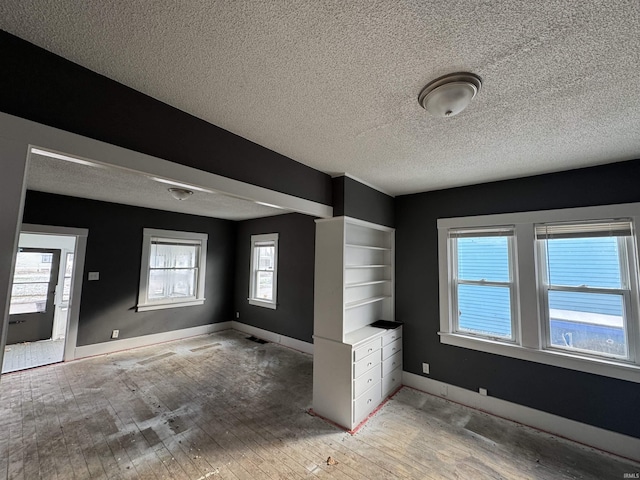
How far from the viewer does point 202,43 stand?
123cm

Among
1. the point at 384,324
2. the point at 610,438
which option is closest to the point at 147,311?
the point at 384,324

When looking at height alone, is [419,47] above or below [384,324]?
above

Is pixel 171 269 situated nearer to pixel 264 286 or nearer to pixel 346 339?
pixel 264 286

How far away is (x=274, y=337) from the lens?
5.25 m

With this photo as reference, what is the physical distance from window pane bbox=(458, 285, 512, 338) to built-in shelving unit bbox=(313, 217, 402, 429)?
879 mm

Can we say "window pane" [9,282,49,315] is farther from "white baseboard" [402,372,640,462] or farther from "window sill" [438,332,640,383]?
"window sill" [438,332,640,383]

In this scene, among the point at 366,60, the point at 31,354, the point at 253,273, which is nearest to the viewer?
the point at 366,60

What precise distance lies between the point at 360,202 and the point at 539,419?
2912 mm

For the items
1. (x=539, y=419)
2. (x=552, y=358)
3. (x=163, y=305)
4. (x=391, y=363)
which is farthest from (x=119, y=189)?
(x=539, y=419)

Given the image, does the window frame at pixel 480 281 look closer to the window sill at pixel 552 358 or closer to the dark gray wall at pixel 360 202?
the window sill at pixel 552 358

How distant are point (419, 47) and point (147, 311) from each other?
579 centimetres

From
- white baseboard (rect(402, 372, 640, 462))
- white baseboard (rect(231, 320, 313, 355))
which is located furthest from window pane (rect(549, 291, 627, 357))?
white baseboard (rect(231, 320, 313, 355))

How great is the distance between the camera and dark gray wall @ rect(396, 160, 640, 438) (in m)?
2.45

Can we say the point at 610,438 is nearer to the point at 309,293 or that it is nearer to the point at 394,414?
the point at 394,414
